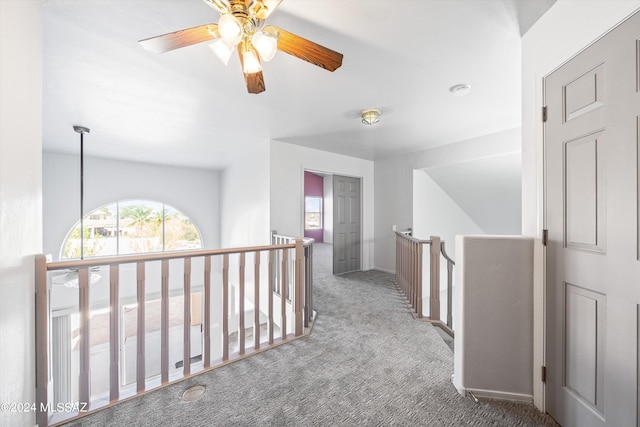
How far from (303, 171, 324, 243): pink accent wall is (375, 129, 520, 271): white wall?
4177 millimetres

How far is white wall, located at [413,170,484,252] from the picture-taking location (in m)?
4.58

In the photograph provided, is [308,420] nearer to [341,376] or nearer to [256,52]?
[341,376]

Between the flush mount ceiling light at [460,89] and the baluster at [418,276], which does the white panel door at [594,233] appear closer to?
the flush mount ceiling light at [460,89]

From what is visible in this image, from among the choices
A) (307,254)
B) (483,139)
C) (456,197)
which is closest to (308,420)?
(307,254)

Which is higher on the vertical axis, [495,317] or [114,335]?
[495,317]

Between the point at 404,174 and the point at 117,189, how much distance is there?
20.2ft

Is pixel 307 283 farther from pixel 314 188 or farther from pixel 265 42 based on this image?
pixel 314 188

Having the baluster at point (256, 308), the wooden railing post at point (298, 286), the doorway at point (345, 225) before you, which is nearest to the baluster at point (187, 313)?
the baluster at point (256, 308)

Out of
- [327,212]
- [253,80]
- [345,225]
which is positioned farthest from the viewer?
[327,212]

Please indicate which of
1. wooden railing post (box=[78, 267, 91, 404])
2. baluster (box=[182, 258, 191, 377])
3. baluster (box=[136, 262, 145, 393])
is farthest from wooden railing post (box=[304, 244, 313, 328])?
wooden railing post (box=[78, 267, 91, 404])

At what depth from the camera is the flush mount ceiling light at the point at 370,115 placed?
9.10ft

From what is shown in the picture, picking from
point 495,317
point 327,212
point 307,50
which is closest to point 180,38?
point 307,50

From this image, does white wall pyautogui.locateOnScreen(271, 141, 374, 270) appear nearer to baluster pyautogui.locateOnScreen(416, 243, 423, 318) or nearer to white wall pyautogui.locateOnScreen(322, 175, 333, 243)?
baluster pyautogui.locateOnScreen(416, 243, 423, 318)

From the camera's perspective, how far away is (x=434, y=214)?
4.81 m
